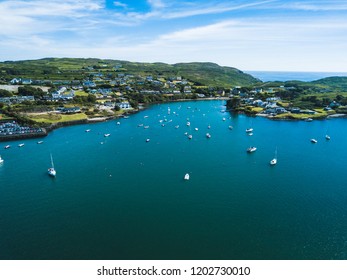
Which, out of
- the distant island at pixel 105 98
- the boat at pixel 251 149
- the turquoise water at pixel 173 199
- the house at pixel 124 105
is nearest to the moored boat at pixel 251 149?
the boat at pixel 251 149

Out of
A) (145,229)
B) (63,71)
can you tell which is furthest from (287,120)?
(63,71)

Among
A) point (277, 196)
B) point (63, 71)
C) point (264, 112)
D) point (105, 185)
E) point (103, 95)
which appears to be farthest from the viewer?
point (63, 71)

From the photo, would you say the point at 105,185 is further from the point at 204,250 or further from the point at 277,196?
the point at 277,196

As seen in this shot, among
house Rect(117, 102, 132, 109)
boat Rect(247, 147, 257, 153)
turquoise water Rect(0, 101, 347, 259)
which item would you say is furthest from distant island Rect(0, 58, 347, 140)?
boat Rect(247, 147, 257, 153)

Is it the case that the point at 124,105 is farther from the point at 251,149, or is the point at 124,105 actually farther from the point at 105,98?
the point at 251,149

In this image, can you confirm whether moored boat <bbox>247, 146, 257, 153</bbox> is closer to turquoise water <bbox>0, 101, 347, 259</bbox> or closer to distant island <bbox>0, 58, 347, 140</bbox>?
turquoise water <bbox>0, 101, 347, 259</bbox>

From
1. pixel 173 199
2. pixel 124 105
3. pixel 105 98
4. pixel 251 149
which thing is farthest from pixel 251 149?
pixel 105 98

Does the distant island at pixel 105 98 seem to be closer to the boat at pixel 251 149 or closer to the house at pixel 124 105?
the house at pixel 124 105

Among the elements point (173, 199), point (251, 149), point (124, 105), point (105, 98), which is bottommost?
point (173, 199)
